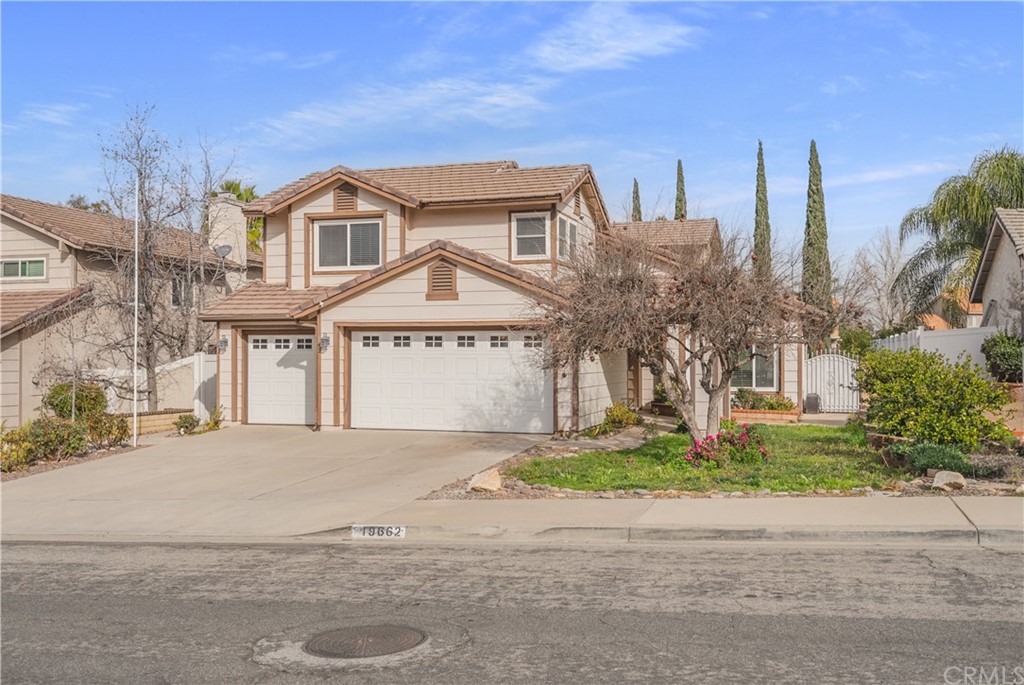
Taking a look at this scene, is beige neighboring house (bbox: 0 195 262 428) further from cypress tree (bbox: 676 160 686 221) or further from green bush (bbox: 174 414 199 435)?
cypress tree (bbox: 676 160 686 221)

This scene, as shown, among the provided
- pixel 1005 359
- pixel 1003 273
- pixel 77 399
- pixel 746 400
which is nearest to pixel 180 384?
pixel 77 399

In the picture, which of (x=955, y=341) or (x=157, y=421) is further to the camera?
(x=955, y=341)

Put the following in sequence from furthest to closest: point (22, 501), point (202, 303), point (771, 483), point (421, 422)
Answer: point (202, 303) → point (421, 422) → point (22, 501) → point (771, 483)

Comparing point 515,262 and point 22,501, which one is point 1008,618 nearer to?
point 22,501

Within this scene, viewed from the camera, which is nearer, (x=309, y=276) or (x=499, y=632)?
(x=499, y=632)

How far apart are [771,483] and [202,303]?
19944 mm

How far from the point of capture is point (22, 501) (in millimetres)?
14258

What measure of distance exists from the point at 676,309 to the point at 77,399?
52.5 feet

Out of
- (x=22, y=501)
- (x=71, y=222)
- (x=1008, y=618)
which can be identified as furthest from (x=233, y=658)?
(x=71, y=222)

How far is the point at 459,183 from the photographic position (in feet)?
78.0

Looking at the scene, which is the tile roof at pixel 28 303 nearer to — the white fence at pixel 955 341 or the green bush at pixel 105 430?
the green bush at pixel 105 430

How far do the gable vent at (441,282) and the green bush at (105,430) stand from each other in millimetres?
7056

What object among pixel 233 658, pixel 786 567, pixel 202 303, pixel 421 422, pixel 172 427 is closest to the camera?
pixel 233 658

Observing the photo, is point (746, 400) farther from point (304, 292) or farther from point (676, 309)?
point (304, 292)
